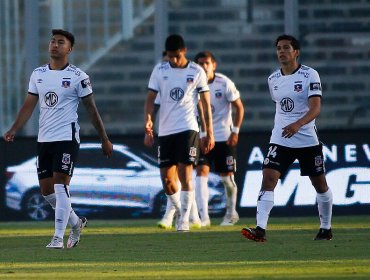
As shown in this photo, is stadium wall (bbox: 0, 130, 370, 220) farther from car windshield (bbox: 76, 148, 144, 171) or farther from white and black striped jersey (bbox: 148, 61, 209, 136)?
white and black striped jersey (bbox: 148, 61, 209, 136)

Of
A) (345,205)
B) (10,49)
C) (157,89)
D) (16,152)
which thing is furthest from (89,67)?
(157,89)

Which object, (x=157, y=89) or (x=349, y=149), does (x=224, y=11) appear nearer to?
(x=349, y=149)

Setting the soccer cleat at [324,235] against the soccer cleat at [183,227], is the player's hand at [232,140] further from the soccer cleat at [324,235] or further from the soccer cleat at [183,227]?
the soccer cleat at [324,235]

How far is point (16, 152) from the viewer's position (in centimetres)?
2097

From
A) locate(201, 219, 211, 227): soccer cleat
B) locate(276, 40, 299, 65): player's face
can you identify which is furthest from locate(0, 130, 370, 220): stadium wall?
locate(276, 40, 299, 65): player's face

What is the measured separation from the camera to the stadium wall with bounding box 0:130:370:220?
20.7 metres

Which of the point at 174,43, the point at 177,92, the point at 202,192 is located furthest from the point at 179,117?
the point at 202,192

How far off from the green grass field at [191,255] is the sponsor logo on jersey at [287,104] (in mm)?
1338

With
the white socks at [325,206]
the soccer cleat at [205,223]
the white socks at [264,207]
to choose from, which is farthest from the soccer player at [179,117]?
the white socks at [264,207]

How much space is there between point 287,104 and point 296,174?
6.15 meters

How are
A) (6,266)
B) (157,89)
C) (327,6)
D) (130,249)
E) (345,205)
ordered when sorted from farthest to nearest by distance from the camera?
(327,6) < (345,205) < (157,89) < (130,249) < (6,266)

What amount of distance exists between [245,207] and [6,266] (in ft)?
29.5

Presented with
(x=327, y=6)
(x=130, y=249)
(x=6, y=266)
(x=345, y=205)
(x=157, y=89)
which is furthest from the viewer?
(x=327, y=6)

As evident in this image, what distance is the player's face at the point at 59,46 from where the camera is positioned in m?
14.2
